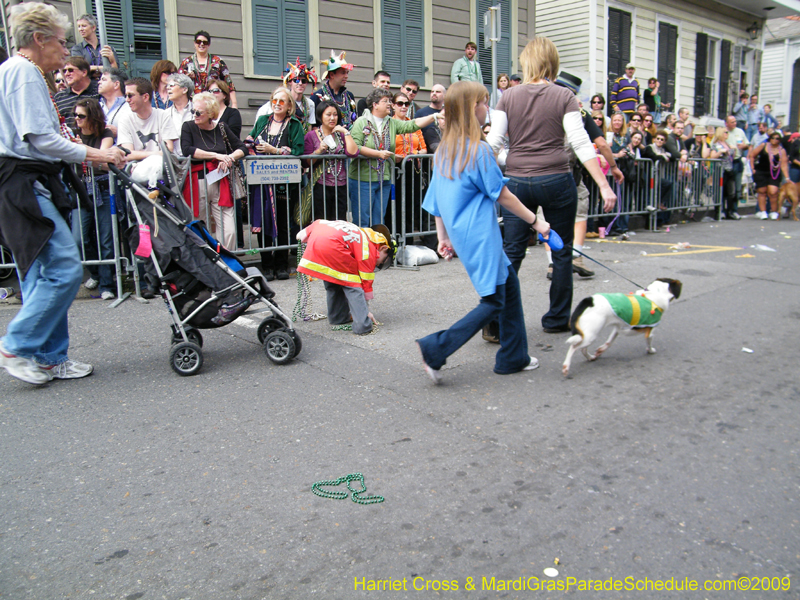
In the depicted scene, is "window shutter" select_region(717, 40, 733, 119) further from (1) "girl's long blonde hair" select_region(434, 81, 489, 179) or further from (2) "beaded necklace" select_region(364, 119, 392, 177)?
(1) "girl's long blonde hair" select_region(434, 81, 489, 179)

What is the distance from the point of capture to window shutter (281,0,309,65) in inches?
466

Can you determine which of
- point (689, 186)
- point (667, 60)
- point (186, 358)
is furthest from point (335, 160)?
point (667, 60)

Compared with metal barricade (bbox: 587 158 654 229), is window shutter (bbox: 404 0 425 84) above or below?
above

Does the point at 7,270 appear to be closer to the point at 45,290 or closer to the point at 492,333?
the point at 45,290

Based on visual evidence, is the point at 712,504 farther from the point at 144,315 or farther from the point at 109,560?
the point at 144,315

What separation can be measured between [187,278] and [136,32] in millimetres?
A: 7164

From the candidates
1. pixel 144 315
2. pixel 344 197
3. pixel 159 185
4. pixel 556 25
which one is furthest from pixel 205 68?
pixel 556 25

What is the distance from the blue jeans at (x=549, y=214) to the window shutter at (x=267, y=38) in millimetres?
7707

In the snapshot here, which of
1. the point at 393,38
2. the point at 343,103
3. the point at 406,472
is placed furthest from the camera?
the point at 393,38

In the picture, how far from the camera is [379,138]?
8555 mm

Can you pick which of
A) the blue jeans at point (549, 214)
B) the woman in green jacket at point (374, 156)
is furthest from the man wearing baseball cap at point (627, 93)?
the blue jeans at point (549, 214)

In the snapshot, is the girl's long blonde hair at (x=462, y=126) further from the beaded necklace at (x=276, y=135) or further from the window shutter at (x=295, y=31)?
the window shutter at (x=295, y=31)

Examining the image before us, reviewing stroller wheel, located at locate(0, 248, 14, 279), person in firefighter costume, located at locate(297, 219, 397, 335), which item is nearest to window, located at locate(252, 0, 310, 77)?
stroller wheel, located at locate(0, 248, 14, 279)

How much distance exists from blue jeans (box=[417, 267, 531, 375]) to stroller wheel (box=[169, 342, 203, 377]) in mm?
1548
